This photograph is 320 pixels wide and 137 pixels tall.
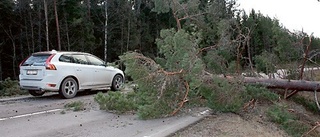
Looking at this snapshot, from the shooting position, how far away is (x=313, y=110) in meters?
10.1

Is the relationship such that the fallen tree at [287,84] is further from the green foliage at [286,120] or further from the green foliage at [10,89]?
the green foliage at [10,89]

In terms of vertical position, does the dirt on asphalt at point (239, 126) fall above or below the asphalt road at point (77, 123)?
below

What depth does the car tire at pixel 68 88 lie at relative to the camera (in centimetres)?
924

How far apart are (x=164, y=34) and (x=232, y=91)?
2.22 metres

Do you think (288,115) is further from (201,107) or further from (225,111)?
(201,107)

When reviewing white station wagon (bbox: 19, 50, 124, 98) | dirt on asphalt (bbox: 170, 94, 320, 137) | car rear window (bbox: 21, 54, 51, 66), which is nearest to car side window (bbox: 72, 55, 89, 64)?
white station wagon (bbox: 19, 50, 124, 98)

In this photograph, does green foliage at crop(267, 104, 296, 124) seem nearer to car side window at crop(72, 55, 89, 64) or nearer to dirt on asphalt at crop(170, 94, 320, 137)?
dirt on asphalt at crop(170, 94, 320, 137)

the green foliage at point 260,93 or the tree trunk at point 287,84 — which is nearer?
the green foliage at point 260,93

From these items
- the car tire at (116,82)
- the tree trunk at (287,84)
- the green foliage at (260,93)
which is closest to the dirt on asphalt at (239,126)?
the green foliage at (260,93)

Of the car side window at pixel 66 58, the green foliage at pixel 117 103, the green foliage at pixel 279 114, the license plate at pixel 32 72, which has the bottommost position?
the green foliage at pixel 279 114

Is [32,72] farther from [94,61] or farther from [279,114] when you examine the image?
[279,114]

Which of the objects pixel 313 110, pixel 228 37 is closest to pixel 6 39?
pixel 228 37

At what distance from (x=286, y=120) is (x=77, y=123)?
509 centimetres

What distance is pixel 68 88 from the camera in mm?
9523
